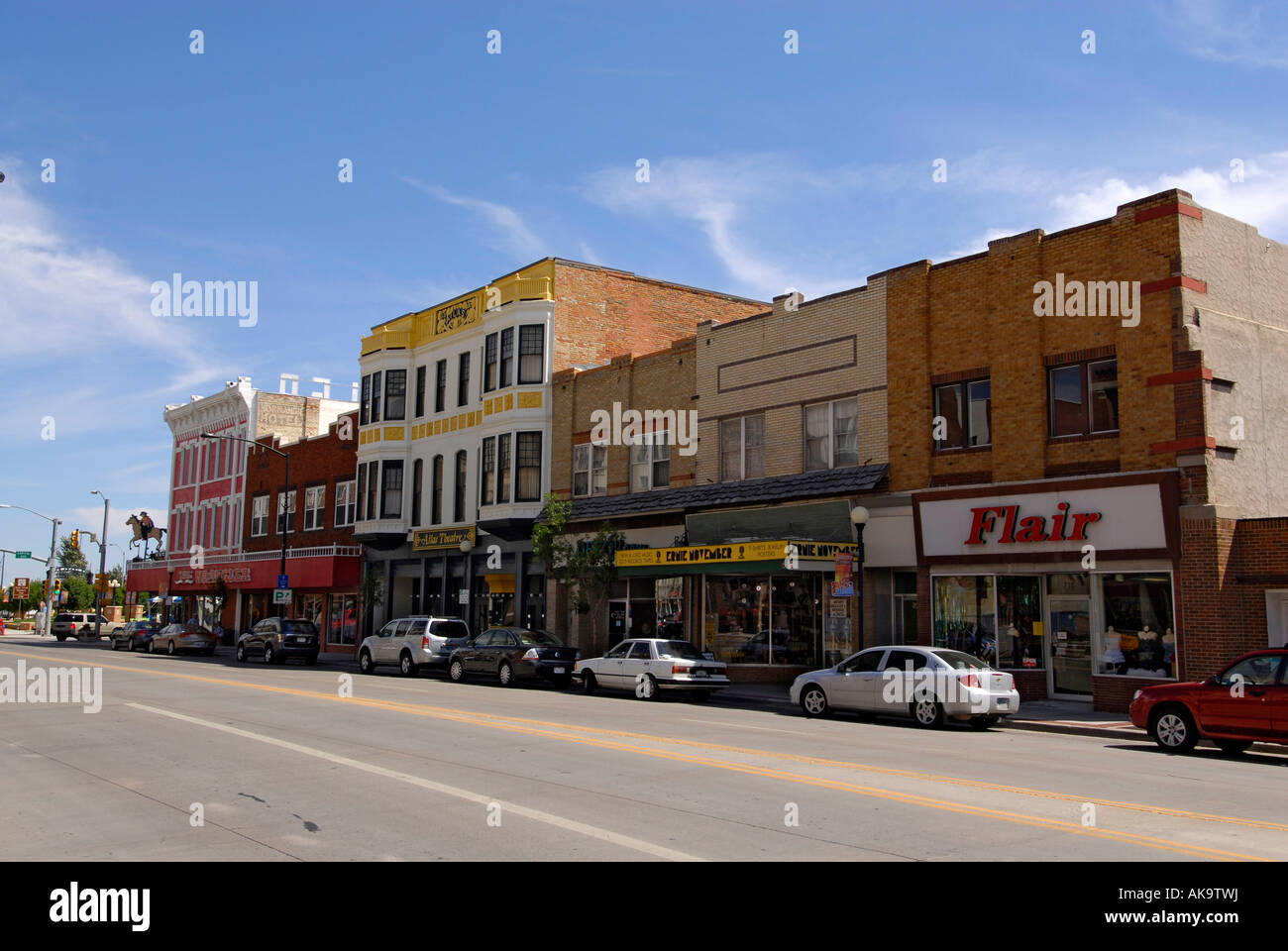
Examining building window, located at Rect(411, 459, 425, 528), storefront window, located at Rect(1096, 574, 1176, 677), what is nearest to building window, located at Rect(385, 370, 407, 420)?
building window, located at Rect(411, 459, 425, 528)

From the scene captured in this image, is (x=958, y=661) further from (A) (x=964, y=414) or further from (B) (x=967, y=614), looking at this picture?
(A) (x=964, y=414)

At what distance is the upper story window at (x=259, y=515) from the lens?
5491 centimetres

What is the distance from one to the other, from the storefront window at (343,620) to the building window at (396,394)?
834cm

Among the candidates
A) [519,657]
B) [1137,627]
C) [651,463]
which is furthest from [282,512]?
[1137,627]

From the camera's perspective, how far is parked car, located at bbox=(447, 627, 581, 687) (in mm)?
27484

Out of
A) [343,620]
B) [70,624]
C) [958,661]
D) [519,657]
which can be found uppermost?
[958,661]

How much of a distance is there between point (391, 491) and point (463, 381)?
6218 millimetres

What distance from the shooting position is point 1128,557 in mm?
20594

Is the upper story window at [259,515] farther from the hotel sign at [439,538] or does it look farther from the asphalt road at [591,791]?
the asphalt road at [591,791]

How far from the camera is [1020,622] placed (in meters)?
22.9

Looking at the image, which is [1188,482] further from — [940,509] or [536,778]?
[536,778]

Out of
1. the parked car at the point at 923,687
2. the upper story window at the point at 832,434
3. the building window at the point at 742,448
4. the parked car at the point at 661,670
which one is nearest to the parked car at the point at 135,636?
the building window at the point at 742,448

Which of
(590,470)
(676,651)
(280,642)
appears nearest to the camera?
(676,651)
